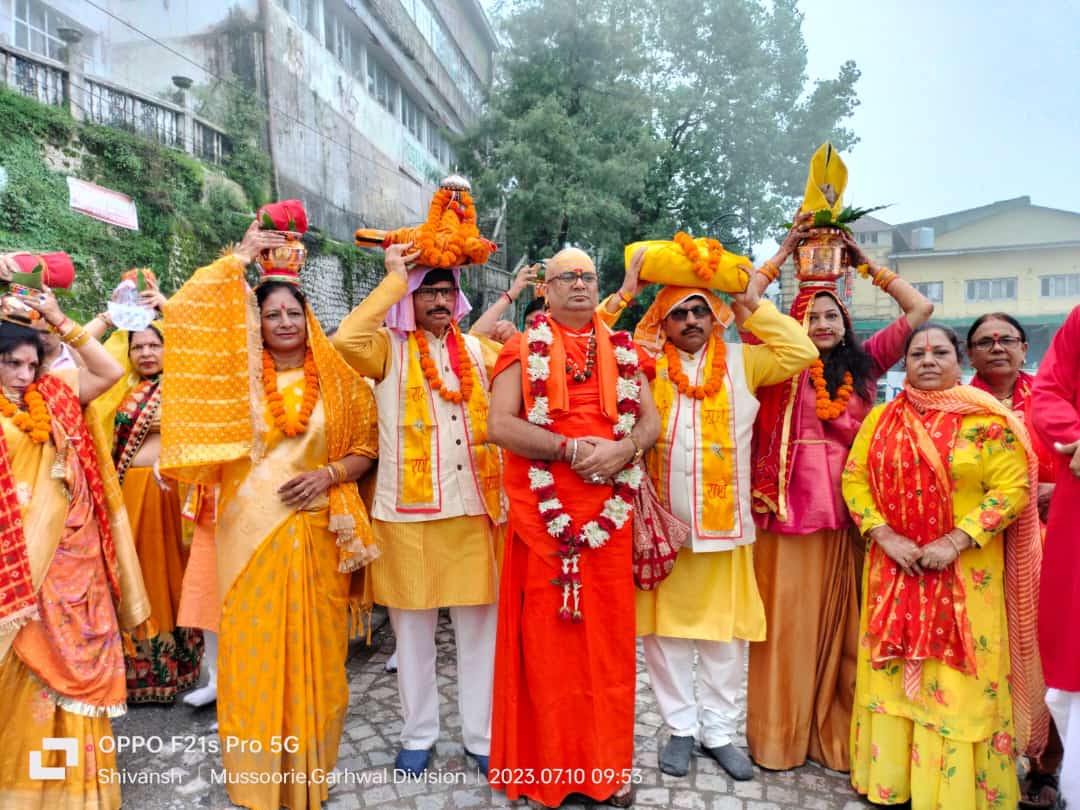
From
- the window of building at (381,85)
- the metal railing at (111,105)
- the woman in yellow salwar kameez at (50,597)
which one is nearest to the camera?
the woman in yellow salwar kameez at (50,597)

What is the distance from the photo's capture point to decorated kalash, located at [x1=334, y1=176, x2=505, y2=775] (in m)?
3.41

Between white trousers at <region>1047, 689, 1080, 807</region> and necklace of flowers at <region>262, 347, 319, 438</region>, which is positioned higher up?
necklace of flowers at <region>262, 347, 319, 438</region>

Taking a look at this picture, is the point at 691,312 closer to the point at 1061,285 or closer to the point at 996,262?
the point at 1061,285

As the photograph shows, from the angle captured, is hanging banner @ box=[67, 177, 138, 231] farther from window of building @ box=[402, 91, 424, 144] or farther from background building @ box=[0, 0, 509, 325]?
window of building @ box=[402, 91, 424, 144]

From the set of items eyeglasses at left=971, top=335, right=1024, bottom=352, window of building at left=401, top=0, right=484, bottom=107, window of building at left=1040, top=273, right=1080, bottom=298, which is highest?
window of building at left=401, top=0, right=484, bottom=107

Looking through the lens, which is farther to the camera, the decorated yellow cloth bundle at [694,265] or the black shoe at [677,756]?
the black shoe at [677,756]

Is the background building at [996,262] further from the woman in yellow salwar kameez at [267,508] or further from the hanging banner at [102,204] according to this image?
the woman in yellow salwar kameez at [267,508]

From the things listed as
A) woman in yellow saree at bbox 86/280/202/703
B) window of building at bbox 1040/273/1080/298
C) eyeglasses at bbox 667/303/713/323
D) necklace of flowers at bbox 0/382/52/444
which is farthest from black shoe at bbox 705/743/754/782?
window of building at bbox 1040/273/1080/298

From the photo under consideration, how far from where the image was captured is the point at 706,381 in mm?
3545

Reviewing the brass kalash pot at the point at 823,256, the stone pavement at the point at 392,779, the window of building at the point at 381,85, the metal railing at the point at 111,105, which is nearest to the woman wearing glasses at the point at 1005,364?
the brass kalash pot at the point at 823,256

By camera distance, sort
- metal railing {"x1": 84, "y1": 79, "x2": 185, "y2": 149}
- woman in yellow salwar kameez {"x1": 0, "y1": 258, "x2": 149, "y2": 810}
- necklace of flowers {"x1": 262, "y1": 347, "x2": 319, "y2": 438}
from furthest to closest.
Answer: metal railing {"x1": 84, "y1": 79, "x2": 185, "y2": 149} < necklace of flowers {"x1": 262, "y1": 347, "x2": 319, "y2": 438} < woman in yellow salwar kameez {"x1": 0, "y1": 258, "x2": 149, "y2": 810}

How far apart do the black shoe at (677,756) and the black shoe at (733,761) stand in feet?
0.45

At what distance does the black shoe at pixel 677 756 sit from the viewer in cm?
353
